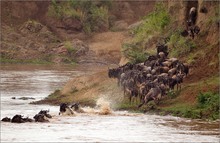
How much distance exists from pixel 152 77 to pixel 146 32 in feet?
33.6

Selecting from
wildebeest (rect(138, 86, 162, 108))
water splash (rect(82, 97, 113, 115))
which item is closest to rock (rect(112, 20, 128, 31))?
water splash (rect(82, 97, 113, 115))

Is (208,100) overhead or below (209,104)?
overhead

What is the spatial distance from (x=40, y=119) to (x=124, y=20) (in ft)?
238

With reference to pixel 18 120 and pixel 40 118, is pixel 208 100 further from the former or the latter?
pixel 18 120

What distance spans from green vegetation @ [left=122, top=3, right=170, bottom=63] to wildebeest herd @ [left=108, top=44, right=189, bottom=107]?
3409 mm

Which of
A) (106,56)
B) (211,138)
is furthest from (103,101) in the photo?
(106,56)

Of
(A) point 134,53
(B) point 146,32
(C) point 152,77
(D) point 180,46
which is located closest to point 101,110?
(C) point 152,77

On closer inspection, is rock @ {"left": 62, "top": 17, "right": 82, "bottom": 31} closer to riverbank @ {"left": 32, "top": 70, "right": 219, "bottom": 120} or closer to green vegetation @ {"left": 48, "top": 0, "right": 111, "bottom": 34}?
green vegetation @ {"left": 48, "top": 0, "right": 111, "bottom": 34}

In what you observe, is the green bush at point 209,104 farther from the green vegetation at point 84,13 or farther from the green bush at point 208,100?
the green vegetation at point 84,13

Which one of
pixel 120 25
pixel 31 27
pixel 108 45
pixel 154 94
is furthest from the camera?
pixel 120 25

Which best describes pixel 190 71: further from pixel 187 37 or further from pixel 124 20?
pixel 124 20

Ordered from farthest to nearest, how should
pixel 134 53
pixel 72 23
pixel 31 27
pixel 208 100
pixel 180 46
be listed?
pixel 72 23, pixel 31 27, pixel 134 53, pixel 180 46, pixel 208 100

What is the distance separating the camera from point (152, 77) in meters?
35.9

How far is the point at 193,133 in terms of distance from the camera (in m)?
25.9
